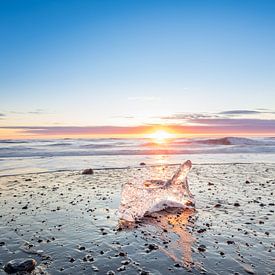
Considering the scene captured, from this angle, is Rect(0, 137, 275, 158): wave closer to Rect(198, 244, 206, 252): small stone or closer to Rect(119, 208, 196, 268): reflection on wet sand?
Rect(119, 208, 196, 268): reflection on wet sand

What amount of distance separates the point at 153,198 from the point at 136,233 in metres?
2.05

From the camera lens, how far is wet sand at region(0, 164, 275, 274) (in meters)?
6.00

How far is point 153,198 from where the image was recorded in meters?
9.66

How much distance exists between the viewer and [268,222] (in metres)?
8.45

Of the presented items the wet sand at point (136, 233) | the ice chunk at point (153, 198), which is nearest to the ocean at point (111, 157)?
the wet sand at point (136, 233)

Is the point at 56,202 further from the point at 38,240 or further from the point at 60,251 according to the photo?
the point at 60,251

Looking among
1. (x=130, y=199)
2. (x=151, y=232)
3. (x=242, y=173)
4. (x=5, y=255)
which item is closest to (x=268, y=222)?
(x=151, y=232)

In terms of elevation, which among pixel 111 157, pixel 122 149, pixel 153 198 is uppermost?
pixel 153 198

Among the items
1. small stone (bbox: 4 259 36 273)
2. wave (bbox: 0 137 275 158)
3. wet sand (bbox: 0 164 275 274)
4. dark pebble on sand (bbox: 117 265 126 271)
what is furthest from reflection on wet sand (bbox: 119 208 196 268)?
wave (bbox: 0 137 275 158)

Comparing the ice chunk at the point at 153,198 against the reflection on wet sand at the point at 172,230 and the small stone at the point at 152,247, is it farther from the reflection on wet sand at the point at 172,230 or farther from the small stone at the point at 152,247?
the small stone at the point at 152,247

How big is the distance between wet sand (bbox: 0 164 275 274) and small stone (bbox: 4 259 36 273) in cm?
13

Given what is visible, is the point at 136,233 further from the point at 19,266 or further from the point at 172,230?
the point at 19,266

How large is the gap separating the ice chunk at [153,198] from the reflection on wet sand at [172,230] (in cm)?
21

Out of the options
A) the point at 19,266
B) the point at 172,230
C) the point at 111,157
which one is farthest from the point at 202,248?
the point at 111,157
